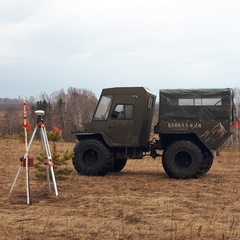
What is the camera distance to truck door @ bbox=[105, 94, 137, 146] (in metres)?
13.0

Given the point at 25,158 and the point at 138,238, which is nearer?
the point at 138,238

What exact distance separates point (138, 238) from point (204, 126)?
654 cm

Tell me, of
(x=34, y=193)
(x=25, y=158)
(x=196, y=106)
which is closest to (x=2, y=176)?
(x=34, y=193)

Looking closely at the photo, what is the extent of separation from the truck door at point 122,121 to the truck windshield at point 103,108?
0.51 feet

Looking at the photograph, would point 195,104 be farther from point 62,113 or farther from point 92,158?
point 62,113

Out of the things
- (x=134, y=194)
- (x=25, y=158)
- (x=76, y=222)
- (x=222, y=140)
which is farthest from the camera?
(x=222, y=140)

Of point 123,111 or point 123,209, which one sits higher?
point 123,111

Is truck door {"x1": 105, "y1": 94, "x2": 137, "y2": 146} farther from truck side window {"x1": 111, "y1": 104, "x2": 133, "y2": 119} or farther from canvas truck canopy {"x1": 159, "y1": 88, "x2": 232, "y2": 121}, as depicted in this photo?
canvas truck canopy {"x1": 159, "y1": 88, "x2": 232, "y2": 121}

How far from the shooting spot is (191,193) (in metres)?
9.96

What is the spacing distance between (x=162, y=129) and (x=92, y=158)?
2337 millimetres

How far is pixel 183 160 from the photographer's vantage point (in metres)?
12.6

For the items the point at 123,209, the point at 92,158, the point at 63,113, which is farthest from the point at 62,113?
the point at 123,209

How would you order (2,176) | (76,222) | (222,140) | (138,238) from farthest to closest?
(2,176)
(222,140)
(76,222)
(138,238)

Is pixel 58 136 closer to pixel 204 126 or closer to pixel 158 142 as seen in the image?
pixel 158 142
